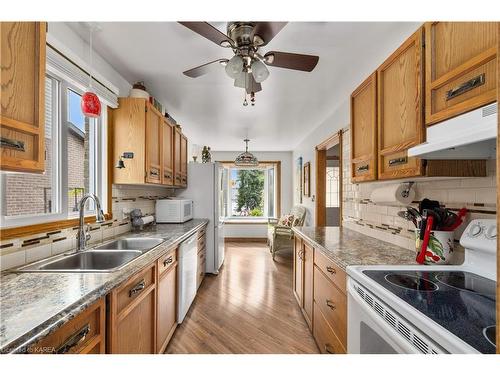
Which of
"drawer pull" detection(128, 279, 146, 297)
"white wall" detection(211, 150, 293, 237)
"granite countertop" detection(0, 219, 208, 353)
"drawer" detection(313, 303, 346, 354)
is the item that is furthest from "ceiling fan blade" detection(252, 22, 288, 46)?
"white wall" detection(211, 150, 293, 237)

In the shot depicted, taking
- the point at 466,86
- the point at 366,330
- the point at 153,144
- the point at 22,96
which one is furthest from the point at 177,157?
the point at 466,86

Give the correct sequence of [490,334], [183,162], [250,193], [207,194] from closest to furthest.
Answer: [490,334], [183,162], [207,194], [250,193]

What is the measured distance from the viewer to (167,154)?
3029mm

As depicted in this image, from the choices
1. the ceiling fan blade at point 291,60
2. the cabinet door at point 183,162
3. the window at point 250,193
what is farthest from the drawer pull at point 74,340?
the window at point 250,193

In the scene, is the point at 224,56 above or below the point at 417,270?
above

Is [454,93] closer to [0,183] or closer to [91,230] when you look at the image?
[0,183]

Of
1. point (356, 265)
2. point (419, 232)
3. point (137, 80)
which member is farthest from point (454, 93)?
point (137, 80)

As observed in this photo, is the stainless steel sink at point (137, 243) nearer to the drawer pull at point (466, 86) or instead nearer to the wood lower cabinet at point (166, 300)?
the wood lower cabinet at point (166, 300)

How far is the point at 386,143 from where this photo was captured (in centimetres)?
161

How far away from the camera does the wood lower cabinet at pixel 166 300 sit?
1831mm

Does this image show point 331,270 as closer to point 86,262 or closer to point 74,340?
point 74,340

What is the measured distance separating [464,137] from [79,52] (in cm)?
236

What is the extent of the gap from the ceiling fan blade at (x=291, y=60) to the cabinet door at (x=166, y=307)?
167cm
